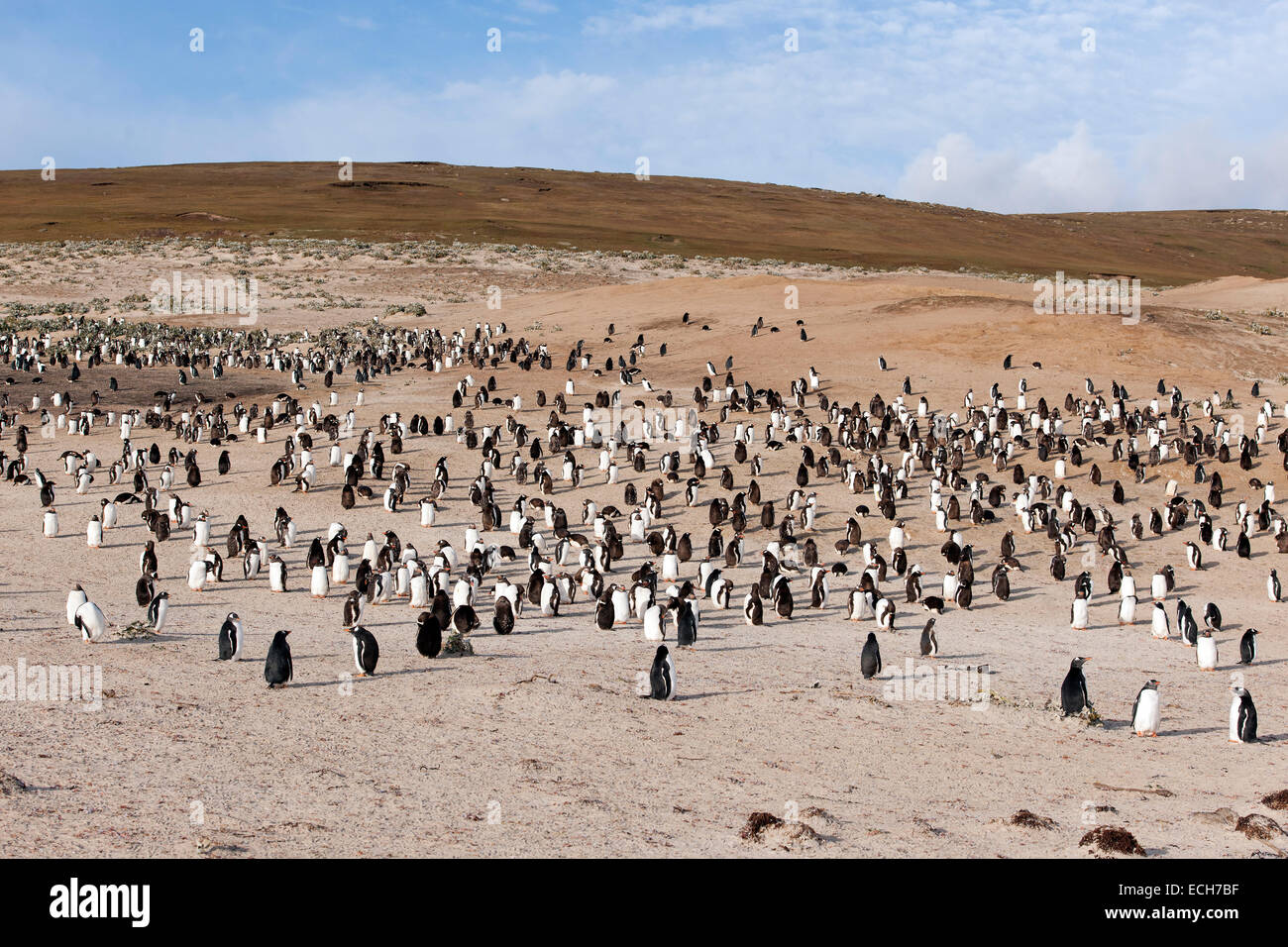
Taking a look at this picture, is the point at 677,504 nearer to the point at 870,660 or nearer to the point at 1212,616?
the point at 870,660

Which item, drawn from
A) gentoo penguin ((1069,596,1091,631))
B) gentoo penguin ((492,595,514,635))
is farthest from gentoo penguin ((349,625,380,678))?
gentoo penguin ((1069,596,1091,631))

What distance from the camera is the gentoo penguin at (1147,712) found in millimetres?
13342

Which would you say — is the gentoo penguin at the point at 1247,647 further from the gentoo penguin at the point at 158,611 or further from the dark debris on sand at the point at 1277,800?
the gentoo penguin at the point at 158,611

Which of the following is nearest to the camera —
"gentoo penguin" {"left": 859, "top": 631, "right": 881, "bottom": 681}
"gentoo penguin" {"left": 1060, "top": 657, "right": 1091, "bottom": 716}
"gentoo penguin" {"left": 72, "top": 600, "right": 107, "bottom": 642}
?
"gentoo penguin" {"left": 1060, "top": 657, "right": 1091, "bottom": 716}

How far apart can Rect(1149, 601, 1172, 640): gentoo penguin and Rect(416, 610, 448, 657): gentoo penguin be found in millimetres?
11205

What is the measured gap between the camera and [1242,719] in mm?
13227

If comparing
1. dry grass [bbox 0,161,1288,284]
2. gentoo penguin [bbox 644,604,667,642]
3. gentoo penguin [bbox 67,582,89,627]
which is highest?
dry grass [bbox 0,161,1288,284]

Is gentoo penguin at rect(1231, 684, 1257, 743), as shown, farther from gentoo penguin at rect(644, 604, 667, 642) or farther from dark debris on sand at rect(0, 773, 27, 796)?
dark debris on sand at rect(0, 773, 27, 796)

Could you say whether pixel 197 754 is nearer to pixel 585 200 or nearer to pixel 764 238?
pixel 764 238

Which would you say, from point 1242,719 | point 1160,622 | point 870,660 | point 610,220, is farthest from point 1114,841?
point 610,220

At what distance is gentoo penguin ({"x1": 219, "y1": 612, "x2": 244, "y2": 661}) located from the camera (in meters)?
14.4

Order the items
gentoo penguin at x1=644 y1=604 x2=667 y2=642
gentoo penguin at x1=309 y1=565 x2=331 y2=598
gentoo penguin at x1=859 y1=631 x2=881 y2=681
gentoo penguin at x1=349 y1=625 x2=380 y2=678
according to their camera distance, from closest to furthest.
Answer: gentoo penguin at x1=349 y1=625 x2=380 y2=678
gentoo penguin at x1=859 y1=631 x2=881 y2=681
gentoo penguin at x1=644 y1=604 x2=667 y2=642
gentoo penguin at x1=309 y1=565 x2=331 y2=598

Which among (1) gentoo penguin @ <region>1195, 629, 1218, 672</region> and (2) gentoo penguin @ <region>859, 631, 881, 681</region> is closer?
(2) gentoo penguin @ <region>859, 631, 881, 681</region>
